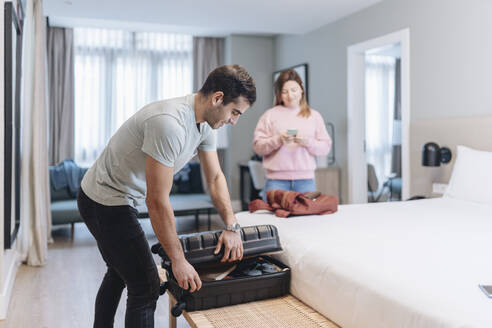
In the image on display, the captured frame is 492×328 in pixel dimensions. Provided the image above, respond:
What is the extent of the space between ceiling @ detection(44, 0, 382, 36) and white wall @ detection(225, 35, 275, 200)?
106 cm

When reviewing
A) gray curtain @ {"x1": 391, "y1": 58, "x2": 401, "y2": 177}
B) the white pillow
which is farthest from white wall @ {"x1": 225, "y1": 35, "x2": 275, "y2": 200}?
the white pillow

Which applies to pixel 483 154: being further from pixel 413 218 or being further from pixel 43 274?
pixel 43 274

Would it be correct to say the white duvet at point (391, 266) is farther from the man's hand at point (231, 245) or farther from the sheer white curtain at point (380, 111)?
the sheer white curtain at point (380, 111)

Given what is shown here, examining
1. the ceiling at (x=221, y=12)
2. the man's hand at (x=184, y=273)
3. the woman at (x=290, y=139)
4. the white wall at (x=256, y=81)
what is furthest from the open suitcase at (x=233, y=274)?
the white wall at (x=256, y=81)

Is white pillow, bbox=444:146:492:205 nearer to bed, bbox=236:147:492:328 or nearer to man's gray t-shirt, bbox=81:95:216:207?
bed, bbox=236:147:492:328

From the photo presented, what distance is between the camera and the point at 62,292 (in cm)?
307

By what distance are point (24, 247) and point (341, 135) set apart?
10.7 feet

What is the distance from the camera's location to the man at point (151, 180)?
1.44 m

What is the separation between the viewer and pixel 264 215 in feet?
7.87

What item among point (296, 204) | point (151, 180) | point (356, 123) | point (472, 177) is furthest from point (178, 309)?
point (356, 123)

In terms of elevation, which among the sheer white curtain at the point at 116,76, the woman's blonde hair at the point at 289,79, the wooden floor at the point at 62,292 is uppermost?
the sheer white curtain at the point at 116,76

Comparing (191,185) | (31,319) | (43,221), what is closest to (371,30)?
(191,185)

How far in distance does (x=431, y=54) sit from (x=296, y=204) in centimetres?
212

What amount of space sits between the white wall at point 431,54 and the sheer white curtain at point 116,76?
7.81 feet
